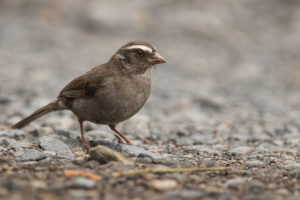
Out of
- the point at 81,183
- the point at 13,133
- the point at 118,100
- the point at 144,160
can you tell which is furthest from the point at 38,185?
the point at 13,133

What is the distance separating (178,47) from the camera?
15.7 metres

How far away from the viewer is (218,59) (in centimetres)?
1500

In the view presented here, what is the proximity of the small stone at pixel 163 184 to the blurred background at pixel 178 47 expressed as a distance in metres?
5.42

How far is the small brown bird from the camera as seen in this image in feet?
18.4

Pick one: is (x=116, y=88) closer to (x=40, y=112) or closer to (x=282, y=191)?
(x=40, y=112)

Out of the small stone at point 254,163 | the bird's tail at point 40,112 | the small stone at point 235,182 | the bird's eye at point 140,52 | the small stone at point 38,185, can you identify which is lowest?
the small stone at point 38,185

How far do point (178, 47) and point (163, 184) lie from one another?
12.1 meters

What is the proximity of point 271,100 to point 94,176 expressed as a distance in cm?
750

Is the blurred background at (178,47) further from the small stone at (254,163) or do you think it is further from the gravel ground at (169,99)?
the small stone at (254,163)

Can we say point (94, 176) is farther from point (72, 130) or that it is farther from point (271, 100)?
point (271, 100)

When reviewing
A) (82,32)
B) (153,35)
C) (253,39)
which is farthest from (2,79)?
(253,39)

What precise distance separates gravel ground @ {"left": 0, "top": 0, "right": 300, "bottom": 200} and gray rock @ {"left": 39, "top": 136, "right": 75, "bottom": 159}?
0.01m

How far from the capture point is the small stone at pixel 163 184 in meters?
3.81

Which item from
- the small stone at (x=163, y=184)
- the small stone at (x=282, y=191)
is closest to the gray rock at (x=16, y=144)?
the small stone at (x=163, y=184)
